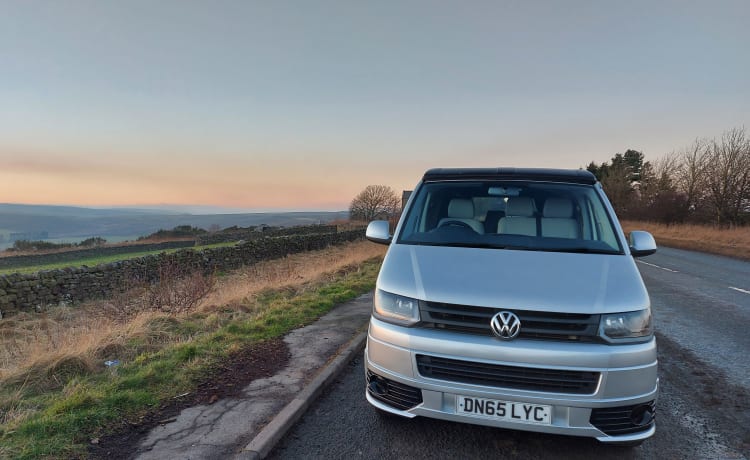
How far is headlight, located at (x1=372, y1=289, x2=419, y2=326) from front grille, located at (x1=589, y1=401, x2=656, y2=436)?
120 cm

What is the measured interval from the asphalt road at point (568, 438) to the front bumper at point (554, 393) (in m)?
0.55

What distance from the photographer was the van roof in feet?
12.1

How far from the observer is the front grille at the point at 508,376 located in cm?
235

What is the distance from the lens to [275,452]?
2838mm

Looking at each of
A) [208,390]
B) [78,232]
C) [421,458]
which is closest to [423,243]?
[421,458]

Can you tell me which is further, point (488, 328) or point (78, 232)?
point (78, 232)

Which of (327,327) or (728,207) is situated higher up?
(728,207)

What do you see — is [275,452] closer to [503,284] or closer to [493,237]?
[503,284]

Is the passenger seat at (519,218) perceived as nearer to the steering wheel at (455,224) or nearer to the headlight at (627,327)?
the steering wheel at (455,224)

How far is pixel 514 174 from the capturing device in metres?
3.75

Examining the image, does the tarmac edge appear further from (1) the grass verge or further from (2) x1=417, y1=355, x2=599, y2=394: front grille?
(2) x1=417, y1=355, x2=599, y2=394: front grille

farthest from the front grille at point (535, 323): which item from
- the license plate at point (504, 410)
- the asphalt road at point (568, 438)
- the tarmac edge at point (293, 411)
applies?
the tarmac edge at point (293, 411)

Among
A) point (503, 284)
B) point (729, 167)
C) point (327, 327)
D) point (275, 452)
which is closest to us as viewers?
point (503, 284)

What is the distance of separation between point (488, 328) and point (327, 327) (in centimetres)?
394
